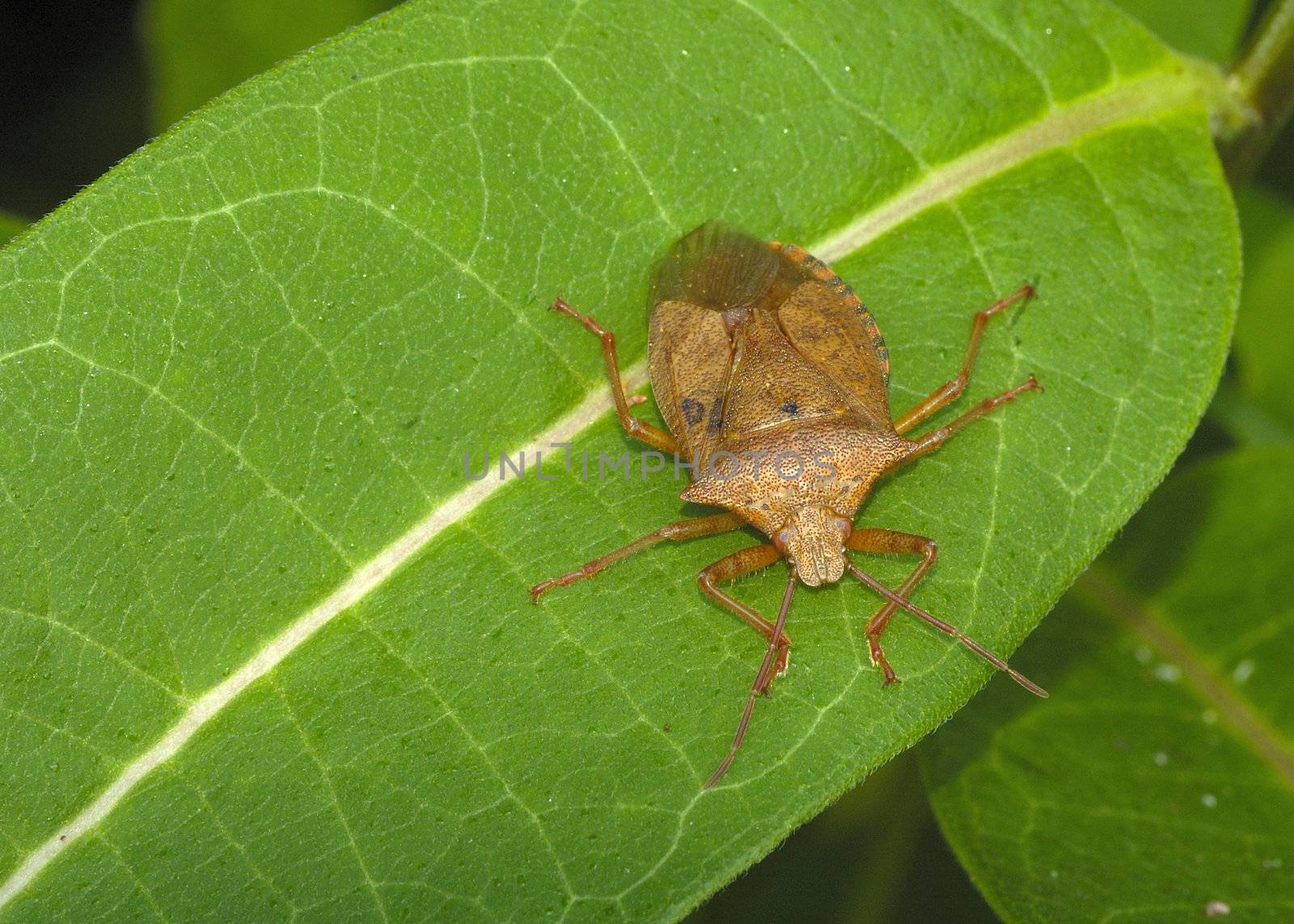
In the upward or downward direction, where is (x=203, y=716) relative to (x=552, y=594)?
upward

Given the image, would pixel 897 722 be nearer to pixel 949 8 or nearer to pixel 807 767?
pixel 807 767

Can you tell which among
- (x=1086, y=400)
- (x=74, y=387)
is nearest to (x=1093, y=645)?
(x=1086, y=400)

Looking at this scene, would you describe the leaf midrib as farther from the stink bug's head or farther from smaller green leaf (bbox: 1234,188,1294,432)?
the stink bug's head

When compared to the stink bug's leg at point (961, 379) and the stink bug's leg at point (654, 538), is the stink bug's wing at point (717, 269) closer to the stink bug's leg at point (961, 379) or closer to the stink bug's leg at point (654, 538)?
the stink bug's leg at point (961, 379)

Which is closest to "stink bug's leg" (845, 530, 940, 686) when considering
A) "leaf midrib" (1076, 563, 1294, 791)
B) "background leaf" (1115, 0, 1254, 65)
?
"leaf midrib" (1076, 563, 1294, 791)

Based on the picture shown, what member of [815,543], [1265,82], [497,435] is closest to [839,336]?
[815,543]

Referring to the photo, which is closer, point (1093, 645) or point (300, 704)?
point (300, 704)

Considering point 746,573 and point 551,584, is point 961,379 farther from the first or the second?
point 551,584

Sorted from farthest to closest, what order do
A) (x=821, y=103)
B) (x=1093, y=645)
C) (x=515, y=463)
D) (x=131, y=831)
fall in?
(x=1093, y=645) → (x=821, y=103) → (x=515, y=463) → (x=131, y=831)
